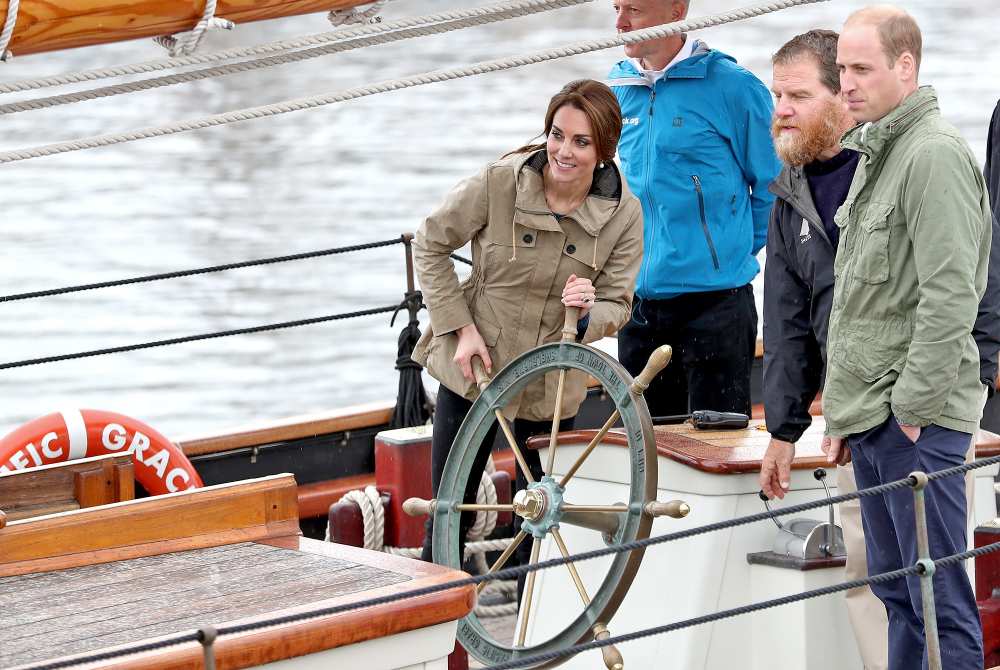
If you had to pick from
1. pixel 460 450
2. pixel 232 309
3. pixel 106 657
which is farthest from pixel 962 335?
pixel 232 309

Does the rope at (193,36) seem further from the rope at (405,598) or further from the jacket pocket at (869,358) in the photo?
the jacket pocket at (869,358)

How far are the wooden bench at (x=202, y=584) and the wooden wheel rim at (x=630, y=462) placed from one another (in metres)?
0.35

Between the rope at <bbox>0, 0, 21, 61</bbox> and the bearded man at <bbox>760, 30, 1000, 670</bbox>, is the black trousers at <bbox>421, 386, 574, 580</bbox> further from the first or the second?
the rope at <bbox>0, 0, 21, 61</bbox>

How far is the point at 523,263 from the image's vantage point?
307 centimetres

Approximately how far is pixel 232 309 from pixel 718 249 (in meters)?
7.87

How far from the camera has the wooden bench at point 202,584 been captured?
2.25 m

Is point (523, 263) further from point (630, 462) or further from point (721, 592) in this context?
point (721, 592)

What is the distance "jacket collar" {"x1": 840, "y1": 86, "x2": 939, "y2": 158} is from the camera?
2.48 m

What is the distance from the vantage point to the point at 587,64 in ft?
52.5

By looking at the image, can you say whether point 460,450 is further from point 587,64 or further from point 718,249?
point 587,64

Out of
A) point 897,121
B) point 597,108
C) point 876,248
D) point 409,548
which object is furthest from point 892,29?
point 409,548

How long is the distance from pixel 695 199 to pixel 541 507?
3.20ft

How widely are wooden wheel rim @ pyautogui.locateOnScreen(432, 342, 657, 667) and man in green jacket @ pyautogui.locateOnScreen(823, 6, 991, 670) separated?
0.33 meters

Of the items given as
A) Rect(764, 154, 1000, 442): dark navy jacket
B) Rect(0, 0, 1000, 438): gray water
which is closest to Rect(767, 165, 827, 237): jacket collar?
Rect(764, 154, 1000, 442): dark navy jacket
